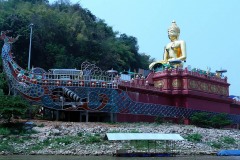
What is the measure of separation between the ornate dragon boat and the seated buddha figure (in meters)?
2.46

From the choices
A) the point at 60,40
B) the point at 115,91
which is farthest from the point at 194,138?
the point at 60,40

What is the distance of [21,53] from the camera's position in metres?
40.9

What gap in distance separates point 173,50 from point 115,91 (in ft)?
35.2

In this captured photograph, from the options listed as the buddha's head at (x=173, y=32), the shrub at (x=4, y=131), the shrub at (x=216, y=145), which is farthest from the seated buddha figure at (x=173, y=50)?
the shrub at (x=4, y=131)

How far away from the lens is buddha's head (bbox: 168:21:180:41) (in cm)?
3588

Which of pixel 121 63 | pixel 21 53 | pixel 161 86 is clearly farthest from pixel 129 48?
pixel 161 86

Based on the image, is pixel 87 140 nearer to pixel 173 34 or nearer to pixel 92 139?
pixel 92 139

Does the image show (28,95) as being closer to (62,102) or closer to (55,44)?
(62,102)

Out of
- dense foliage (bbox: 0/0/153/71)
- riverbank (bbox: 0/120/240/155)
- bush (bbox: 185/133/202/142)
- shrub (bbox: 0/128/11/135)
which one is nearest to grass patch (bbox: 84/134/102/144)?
riverbank (bbox: 0/120/240/155)

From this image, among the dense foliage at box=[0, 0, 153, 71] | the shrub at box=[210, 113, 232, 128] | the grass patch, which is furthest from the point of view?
the dense foliage at box=[0, 0, 153, 71]

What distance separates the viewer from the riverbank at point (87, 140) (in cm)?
1875

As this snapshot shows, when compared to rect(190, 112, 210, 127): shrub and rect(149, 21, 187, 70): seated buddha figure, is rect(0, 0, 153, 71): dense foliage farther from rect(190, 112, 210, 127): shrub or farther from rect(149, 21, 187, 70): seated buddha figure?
rect(190, 112, 210, 127): shrub

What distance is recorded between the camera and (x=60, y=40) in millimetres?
44938

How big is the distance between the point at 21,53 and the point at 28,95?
17.3 meters
